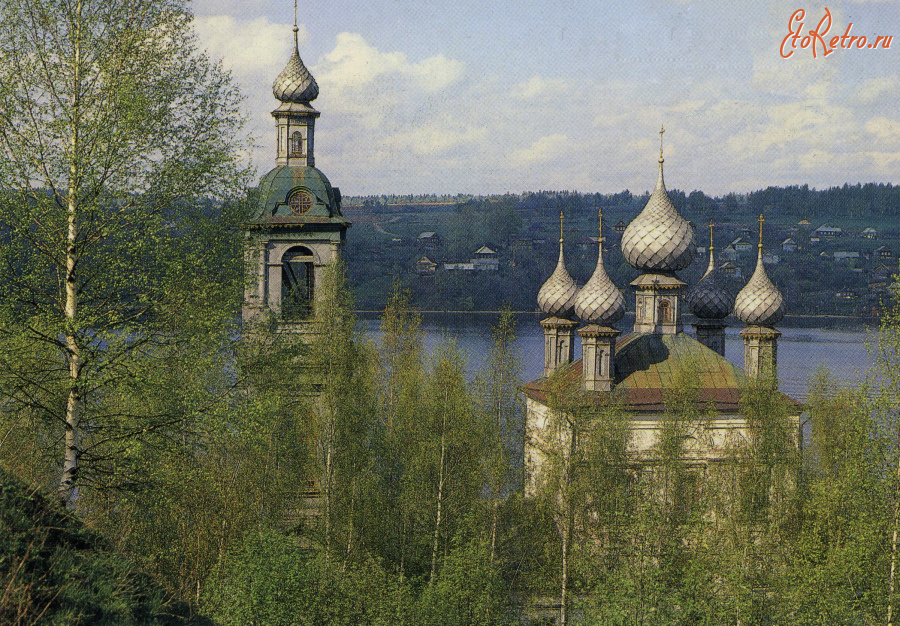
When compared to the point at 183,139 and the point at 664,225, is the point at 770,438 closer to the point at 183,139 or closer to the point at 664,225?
the point at 664,225

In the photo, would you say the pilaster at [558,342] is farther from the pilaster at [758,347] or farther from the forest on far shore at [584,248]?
the forest on far shore at [584,248]

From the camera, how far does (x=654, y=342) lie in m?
24.2

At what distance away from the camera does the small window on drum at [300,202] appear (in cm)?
1997

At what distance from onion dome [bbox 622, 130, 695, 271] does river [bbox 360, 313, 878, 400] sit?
1927cm

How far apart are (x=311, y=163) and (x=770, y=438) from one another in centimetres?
1006

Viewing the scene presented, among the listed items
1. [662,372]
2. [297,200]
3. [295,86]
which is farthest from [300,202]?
[662,372]

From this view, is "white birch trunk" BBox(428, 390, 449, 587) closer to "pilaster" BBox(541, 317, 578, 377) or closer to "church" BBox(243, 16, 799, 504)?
"church" BBox(243, 16, 799, 504)

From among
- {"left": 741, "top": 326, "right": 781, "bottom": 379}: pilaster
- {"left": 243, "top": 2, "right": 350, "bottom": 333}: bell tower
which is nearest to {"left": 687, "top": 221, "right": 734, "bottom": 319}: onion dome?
{"left": 741, "top": 326, "right": 781, "bottom": 379}: pilaster

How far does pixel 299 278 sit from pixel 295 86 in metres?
4.08

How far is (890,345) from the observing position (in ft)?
52.5

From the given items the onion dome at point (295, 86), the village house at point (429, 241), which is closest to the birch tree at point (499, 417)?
the onion dome at point (295, 86)

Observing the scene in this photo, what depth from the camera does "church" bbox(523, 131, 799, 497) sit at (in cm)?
2227

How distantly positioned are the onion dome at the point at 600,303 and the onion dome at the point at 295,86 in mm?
7708

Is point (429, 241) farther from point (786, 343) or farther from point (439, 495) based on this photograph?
point (439, 495)
